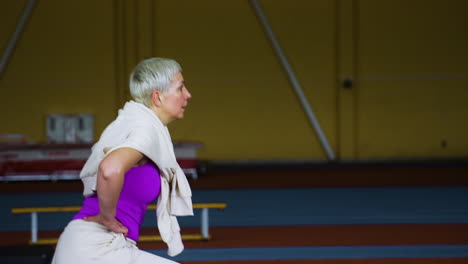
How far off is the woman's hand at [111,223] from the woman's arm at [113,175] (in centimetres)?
4

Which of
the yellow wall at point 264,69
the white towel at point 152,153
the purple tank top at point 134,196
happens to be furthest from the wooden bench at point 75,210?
the yellow wall at point 264,69

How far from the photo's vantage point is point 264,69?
58.1 feet

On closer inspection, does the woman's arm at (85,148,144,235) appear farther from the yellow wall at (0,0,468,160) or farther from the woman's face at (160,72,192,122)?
the yellow wall at (0,0,468,160)

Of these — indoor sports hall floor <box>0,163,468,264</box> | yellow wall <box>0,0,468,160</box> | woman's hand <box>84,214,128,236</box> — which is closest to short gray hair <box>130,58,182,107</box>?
woman's hand <box>84,214,128,236</box>

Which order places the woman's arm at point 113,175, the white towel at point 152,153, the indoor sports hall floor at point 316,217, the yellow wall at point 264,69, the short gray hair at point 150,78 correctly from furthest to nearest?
1. the yellow wall at point 264,69
2. the indoor sports hall floor at point 316,217
3. the short gray hair at point 150,78
4. the white towel at point 152,153
5. the woman's arm at point 113,175

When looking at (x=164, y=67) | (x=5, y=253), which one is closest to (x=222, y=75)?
(x=5, y=253)

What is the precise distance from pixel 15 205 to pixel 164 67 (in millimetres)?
9037

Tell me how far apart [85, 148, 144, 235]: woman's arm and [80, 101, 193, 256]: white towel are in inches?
1.7

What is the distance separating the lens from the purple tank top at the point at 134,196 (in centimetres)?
271

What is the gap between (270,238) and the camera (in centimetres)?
809

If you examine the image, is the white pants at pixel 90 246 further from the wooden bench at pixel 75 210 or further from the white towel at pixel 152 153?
the wooden bench at pixel 75 210

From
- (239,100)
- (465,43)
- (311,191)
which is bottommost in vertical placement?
(311,191)

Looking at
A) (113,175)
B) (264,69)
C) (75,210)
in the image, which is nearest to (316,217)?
(75,210)

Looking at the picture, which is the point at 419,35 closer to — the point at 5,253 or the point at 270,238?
the point at 270,238
